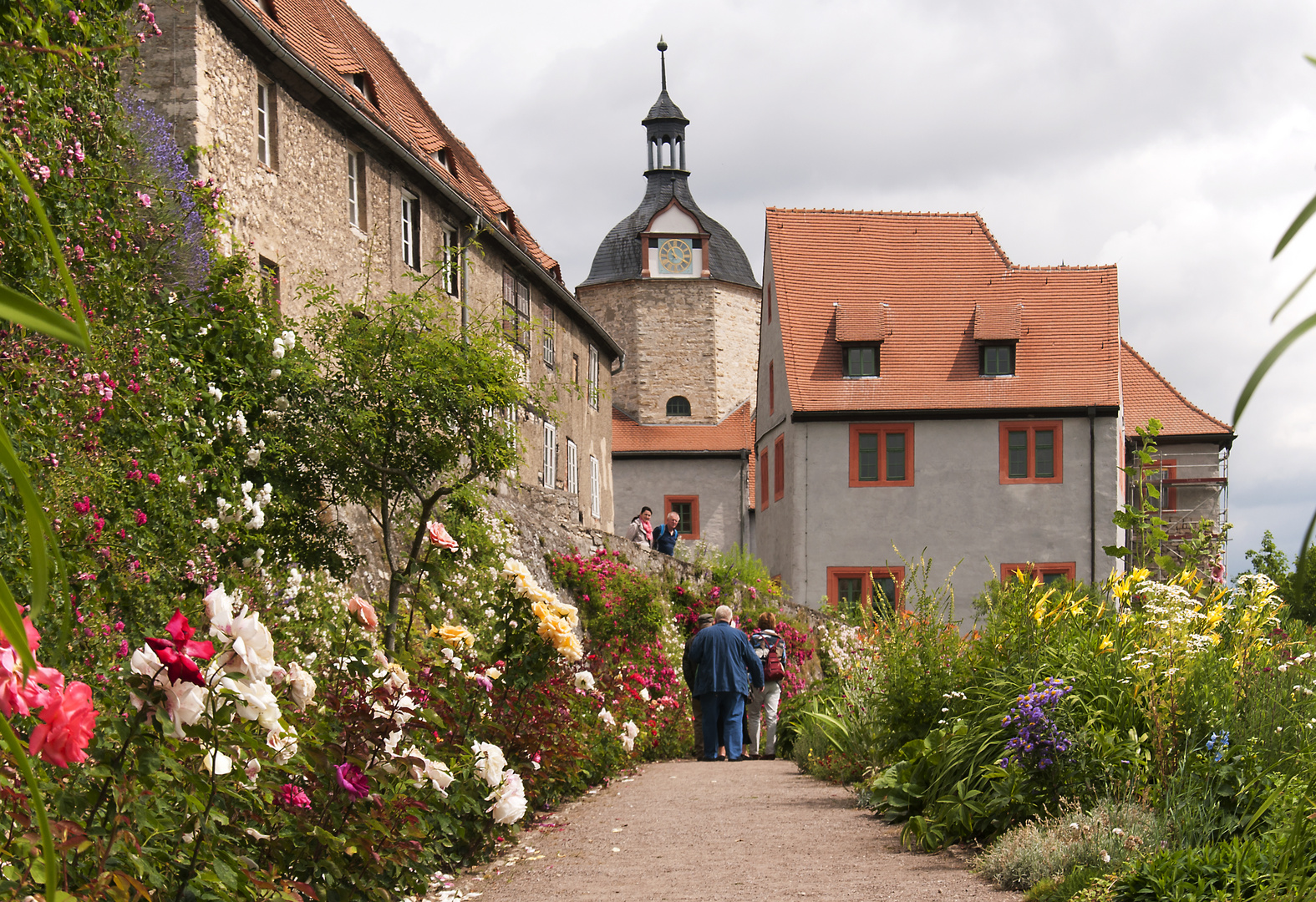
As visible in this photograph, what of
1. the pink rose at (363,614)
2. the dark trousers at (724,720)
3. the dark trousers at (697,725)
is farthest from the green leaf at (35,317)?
the dark trousers at (697,725)

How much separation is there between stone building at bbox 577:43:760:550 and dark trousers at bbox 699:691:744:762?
28824 millimetres

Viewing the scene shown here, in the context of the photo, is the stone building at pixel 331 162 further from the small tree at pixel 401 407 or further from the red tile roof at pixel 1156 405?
the red tile roof at pixel 1156 405

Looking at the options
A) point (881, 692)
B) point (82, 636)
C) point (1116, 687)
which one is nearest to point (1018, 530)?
point (881, 692)

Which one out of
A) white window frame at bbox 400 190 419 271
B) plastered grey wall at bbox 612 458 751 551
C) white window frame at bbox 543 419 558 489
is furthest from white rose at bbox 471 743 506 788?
plastered grey wall at bbox 612 458 751 551

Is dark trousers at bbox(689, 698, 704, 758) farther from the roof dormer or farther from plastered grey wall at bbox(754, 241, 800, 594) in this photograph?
the roof dormer

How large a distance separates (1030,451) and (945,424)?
76.0 inches

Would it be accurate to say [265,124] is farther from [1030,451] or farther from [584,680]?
[1030,451]

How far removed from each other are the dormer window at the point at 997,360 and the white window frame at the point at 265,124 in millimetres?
17850

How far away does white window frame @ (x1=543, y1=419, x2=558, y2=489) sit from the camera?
78.7ft

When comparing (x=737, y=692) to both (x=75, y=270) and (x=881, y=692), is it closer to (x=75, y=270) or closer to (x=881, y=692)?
(x=881, y=692)

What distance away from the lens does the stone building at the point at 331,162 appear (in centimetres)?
1177

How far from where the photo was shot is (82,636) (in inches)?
227

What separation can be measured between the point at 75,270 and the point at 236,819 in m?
4.42

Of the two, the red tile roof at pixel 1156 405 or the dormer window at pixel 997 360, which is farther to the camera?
the red tile roof at pixel 1156 405
